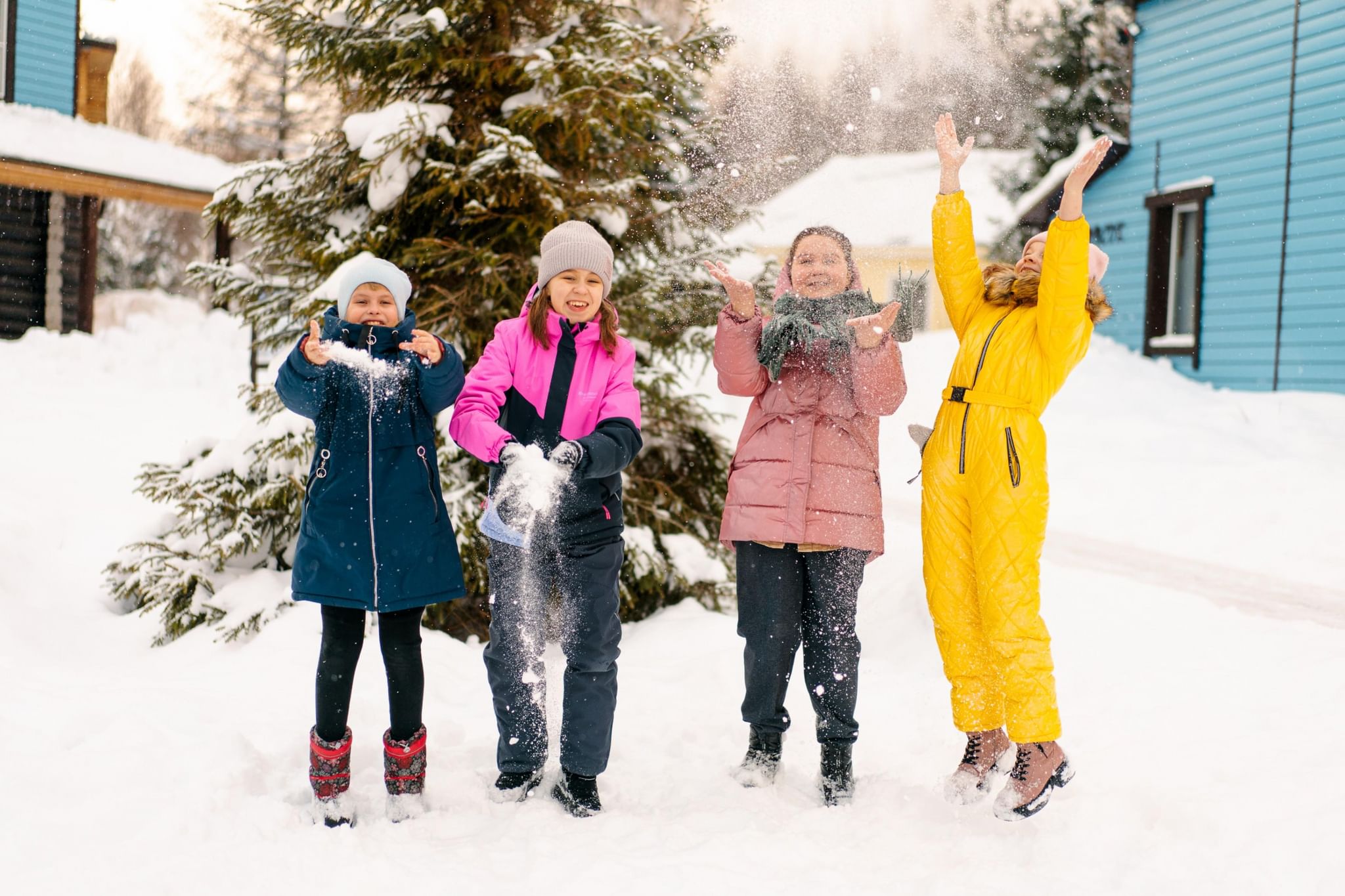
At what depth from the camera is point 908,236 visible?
2206 centimetres

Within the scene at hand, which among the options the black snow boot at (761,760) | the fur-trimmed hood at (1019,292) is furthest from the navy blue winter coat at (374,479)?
the fur-trimmed hood at (1019,292)

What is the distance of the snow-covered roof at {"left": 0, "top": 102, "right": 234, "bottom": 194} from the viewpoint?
13.3 meters

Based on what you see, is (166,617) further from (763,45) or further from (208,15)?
A: (208,15)

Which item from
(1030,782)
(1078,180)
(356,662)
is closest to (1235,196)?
(1078,180)

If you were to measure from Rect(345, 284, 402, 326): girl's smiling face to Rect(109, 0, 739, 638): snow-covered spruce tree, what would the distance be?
1.85 m

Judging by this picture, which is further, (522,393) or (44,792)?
(522,393)

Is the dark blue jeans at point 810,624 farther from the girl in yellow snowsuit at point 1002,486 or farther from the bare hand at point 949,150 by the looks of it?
the bare hand at point 949,150

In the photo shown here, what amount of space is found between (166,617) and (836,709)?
3852 mm

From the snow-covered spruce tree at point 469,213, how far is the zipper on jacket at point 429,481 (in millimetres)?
1904

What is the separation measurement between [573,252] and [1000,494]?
1.59m

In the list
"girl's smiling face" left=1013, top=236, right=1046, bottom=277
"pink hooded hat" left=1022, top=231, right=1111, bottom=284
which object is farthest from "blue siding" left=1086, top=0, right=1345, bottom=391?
"girl's smiling face" left=1013, top=236, right=1046, bottom=277

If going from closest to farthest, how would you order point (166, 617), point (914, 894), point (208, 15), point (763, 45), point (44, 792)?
1. point (914, 894)
2. point (44, 792)
3. point (166, 617)
4. point (763, 45)
5. point (208, 15)

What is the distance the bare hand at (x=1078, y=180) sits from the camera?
2.87 metres

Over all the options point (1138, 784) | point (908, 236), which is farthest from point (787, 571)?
point (908, 236)
